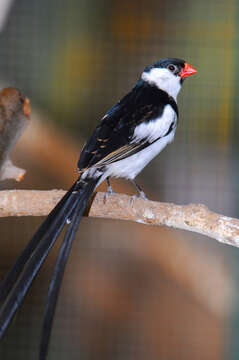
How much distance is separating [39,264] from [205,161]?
0.97 metres

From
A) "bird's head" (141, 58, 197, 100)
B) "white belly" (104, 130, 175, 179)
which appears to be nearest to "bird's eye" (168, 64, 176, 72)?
"bird's head" (141, 58, 197, 100)

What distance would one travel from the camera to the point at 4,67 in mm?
1420

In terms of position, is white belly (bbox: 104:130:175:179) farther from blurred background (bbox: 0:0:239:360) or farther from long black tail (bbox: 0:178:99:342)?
blurred background (bbox: 0:0:239:360)

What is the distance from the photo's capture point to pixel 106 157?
2.32 ft

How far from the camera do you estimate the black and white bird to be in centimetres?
54

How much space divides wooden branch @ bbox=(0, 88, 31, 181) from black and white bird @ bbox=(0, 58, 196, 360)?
0.60ft

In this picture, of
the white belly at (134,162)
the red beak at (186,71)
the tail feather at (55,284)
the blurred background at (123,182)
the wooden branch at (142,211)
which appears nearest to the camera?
the tail feather at (55,284)

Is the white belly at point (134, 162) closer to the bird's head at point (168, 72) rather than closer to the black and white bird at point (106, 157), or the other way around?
the black and white bird at point (106, 157)

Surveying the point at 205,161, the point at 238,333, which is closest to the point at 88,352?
the point at 238,333

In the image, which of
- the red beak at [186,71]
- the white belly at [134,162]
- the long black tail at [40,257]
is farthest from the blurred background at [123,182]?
the long black tail at [40,257]

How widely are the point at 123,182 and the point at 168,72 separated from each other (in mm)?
563

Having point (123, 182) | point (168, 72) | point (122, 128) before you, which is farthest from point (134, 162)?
point (123, 182)

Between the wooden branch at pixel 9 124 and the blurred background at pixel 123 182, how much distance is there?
1.62 ft

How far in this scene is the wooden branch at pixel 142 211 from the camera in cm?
67
